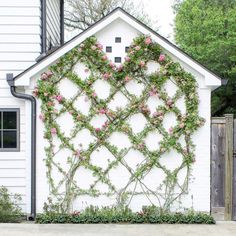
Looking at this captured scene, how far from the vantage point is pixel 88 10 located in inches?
992

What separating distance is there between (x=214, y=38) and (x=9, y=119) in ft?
53.0

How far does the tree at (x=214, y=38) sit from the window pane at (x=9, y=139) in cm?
1551

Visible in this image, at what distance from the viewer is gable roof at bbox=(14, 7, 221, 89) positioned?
29.0 ft

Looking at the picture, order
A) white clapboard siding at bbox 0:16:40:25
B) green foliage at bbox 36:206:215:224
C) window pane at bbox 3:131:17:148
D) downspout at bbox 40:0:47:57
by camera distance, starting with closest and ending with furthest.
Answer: green foliage at bbox 36:206:215:224
window pane at bbox 3:131:17:148
white clapboard siding at bbox 0:16:40:25
downspout at bbox 40:0:47:57

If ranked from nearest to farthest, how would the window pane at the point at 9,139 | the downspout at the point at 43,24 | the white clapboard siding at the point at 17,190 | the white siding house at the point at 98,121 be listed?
the white siding house at the point at 98,121, the white clapboard siding at the point at 17,190, the window pane at the point at 9,139, the downspout at the point at 43,24

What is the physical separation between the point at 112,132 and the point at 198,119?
175 centimetres

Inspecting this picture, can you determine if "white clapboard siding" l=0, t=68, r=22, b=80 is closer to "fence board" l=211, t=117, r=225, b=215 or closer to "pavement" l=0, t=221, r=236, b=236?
"pavement" l=0, t=221, r=236, b=236

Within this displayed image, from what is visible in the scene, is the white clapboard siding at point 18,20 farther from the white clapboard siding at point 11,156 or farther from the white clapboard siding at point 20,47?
the white clapboard siding at point 11,156

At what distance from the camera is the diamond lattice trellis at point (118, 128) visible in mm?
9023

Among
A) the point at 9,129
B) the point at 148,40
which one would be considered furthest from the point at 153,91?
the point at 9,129

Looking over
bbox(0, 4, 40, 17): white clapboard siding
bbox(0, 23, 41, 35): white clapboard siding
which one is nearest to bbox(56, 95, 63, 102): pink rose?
bbox(0, 23, 41, 35): white clapboard siding

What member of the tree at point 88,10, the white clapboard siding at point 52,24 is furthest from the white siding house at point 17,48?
the tree at point 88,10

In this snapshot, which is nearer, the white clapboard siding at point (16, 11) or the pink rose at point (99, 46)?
the pink rose at point (99, 46)

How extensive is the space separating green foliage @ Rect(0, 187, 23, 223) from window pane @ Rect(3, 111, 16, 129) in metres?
1.31
